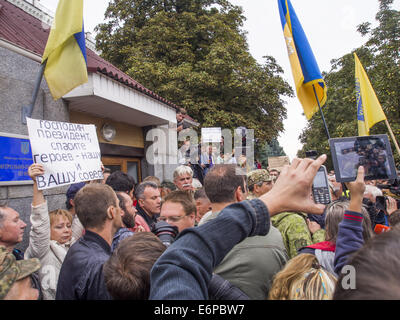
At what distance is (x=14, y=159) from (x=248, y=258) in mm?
3242

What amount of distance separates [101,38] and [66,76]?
14.2 meters

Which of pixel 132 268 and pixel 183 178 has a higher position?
pixel 183 178

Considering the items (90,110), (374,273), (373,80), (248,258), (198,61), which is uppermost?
(198,61)

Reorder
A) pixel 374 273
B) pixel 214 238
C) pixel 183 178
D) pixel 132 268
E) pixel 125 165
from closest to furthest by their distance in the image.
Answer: pixel 374 273 → pixel 214 238 → pixel 132 268 → pixel 183 178 → pixel 125 165

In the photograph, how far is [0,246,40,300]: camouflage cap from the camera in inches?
57.5

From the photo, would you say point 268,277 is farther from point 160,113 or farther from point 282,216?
point 160,113

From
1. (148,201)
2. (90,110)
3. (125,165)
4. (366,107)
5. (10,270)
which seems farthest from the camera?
(125,165)

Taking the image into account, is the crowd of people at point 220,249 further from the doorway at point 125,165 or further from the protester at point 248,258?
the doorway at point 125,165

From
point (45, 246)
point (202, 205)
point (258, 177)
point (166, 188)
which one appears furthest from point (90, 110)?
point (45, 246)

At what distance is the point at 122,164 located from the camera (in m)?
7.20

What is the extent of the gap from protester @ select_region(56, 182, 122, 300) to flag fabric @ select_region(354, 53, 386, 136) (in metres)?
4.37

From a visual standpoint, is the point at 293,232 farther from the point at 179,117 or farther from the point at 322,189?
the point at 179,117

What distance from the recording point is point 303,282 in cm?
131
